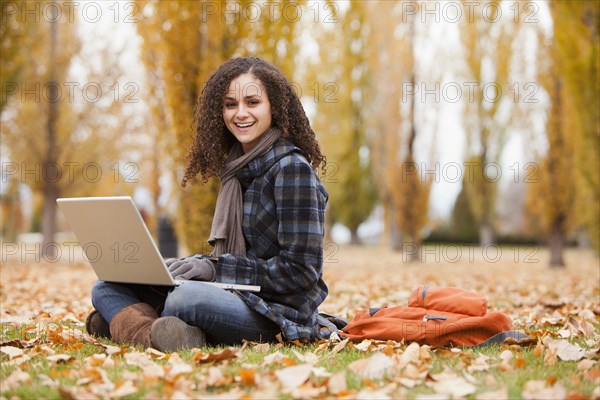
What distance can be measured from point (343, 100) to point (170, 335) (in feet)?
68.4

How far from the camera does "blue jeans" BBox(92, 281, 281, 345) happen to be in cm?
325

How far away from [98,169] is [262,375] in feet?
46.4

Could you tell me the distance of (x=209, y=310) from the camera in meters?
3.26

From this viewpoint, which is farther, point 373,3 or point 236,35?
point 373,3

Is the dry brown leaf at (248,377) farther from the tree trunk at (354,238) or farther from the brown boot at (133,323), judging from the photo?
the tree trunk at (354,238)

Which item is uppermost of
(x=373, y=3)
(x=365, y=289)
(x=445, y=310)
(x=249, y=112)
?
(x=373, y=3)

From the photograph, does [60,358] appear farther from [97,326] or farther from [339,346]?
[339,346]

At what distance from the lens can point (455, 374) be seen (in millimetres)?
2688

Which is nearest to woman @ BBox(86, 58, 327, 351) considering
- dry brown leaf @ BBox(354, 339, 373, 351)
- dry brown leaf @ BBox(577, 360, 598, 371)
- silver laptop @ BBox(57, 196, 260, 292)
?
silver laptop @ BBox(57, 196, 260, 292)

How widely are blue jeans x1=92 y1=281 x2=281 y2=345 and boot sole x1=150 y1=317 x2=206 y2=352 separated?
59mm

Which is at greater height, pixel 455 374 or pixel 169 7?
pixel 169 7

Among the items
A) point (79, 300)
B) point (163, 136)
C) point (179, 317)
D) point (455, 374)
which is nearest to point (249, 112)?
point (179, 317)

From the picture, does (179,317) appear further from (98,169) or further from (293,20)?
(98,169)

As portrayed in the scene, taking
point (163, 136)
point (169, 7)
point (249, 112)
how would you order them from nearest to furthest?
point (249, 112)
point (169, 7)
point (163, 136)
